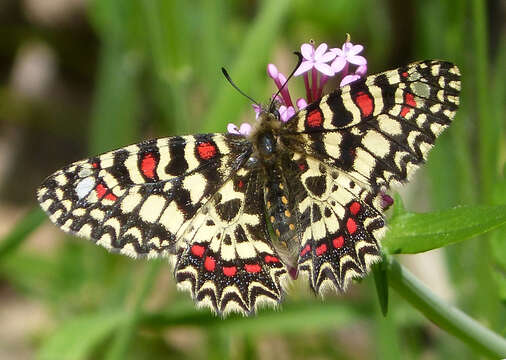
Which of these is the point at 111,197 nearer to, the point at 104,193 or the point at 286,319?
the point at 104,193

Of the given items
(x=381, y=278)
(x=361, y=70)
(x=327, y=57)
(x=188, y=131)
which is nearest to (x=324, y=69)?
(x=327, y=57)

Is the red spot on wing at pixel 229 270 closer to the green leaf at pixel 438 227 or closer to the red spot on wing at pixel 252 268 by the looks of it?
the red spot on wing at pixel 252 268

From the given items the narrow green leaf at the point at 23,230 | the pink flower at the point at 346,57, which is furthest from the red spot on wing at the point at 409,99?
the narrow green leaf at the point at 23,230

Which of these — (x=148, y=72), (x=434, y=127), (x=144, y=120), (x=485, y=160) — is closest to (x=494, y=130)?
(x=485, y=160)

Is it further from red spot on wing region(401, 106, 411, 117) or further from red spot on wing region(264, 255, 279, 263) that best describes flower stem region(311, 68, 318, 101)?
red spot on wing region(264, 255, 279, 263)

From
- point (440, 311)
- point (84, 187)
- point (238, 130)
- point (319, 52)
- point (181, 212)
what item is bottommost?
point (440, 311)
